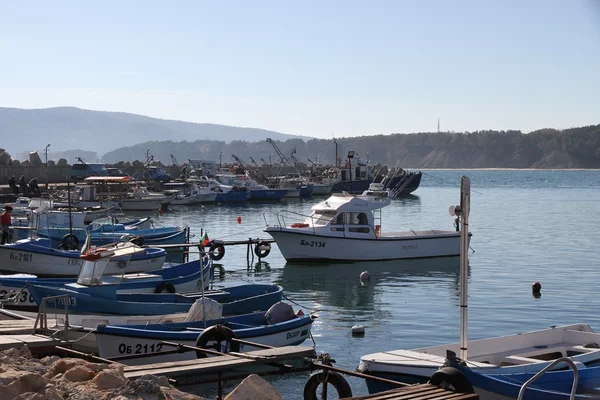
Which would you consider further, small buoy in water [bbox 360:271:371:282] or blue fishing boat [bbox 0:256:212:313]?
small buoy in water [bbox 360:271:371:282]

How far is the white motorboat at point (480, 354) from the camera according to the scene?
14070mm

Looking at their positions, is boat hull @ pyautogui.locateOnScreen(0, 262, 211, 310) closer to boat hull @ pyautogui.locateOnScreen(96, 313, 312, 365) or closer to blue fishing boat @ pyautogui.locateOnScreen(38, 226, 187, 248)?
boat hull @ pyautogui.locateOnScreen(96, 313, 312, 365)

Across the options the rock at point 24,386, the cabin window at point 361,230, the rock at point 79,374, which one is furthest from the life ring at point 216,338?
the cabin window at point 361,230

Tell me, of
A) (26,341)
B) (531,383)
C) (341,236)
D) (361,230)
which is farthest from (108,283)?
(361,230)

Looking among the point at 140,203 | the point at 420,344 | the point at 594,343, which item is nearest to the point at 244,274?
the point at 420,344

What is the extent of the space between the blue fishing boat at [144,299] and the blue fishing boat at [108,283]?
4.7 inches

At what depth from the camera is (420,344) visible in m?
21.9

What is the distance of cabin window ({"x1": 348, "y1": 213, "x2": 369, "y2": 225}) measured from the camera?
119ft

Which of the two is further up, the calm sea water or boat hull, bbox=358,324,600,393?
boat hull, bbox=358,324,600,393

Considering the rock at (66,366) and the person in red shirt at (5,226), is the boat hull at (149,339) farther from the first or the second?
the person in red shirt at (5,226)

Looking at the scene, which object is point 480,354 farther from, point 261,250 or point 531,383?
point 261,250

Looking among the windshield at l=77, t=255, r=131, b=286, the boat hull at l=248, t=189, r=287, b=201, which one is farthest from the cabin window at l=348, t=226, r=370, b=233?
the boat hull at l=248, t=189, r=287, b=201

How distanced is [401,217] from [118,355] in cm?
5555

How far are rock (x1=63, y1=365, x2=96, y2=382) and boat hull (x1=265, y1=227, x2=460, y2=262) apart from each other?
24192 mm
